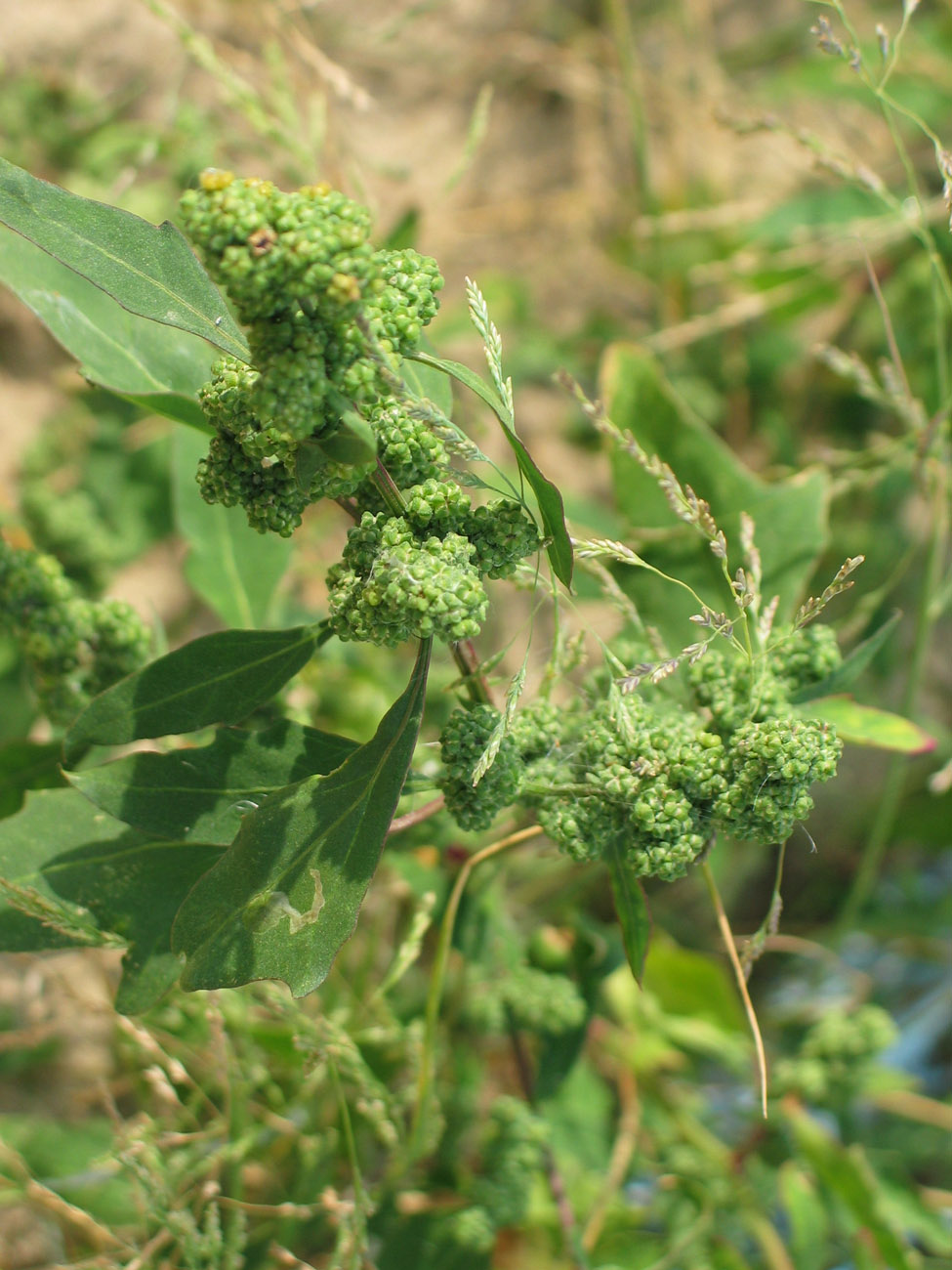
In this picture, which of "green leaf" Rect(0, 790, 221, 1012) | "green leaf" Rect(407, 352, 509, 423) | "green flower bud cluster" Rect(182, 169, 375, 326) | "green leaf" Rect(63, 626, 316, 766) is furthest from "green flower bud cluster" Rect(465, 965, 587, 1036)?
"green flower bud cluster" Rect(182, 169, 375, 326)

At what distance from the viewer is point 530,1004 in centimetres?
145

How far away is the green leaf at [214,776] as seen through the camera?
3.36 ft

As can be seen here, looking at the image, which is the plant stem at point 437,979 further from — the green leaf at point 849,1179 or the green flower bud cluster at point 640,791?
the green leaf at point 849,1179

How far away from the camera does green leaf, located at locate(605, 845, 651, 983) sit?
1.01 metres

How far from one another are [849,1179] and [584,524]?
1222 millimetres

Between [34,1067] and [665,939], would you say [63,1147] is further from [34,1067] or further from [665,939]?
[665,939]

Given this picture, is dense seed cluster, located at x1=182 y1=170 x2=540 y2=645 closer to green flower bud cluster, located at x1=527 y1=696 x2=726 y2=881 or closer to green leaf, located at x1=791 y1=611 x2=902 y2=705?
green flower bud cluster, located at x1=527 y1=696 x2=726 y2=881

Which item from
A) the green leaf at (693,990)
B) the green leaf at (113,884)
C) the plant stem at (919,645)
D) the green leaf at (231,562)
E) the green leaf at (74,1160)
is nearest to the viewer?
the green leaf at (113,884)

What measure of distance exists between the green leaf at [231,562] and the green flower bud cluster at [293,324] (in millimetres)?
559

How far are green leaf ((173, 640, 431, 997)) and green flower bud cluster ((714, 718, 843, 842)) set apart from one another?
30 centimetres

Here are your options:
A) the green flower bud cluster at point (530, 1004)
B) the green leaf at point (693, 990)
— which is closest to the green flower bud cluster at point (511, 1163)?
the green flower bud cluster at point (530, 1004)

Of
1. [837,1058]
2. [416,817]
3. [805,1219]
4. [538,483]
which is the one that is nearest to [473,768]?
[416,817]

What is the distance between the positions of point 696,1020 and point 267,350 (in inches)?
69.3

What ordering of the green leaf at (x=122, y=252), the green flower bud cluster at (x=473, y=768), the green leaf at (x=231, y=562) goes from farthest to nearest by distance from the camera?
the green leaf at (x=231, y=562), the green flower bud cluster at (x=473, y=768), the green leaf at (x=122, y=252)
